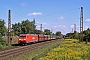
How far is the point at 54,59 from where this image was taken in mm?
14766

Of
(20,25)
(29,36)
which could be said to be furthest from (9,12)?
(20,25)

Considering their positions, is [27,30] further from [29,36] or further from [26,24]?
[29,36]

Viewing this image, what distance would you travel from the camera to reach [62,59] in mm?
14898

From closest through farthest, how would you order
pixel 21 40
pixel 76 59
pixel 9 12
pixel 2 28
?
pixel 76 59 < pixel 9 12 < pixel 21 40 < pixel 2 28

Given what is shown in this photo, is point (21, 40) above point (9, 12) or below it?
below

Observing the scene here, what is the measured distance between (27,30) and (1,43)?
99.5 m

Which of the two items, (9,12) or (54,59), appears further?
(9,12)

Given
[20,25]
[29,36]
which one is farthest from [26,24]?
[29,36]

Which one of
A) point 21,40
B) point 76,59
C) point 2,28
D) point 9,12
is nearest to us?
point 76,59

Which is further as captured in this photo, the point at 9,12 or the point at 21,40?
the point at 21,40

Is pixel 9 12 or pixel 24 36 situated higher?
pixel 9 12

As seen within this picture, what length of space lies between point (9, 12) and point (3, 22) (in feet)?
212

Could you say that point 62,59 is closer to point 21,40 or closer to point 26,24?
point 21,40

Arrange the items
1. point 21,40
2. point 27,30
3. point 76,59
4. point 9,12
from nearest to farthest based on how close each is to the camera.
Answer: point 76,59
point 9,12
point 21,40
point 27,30
